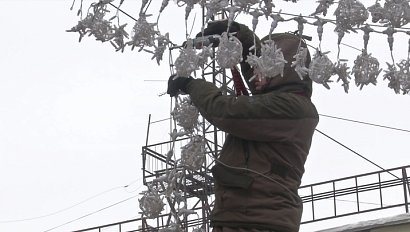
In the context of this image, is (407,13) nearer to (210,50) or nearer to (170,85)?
(210,50)

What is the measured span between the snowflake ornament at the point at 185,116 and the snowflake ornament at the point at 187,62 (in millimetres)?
254

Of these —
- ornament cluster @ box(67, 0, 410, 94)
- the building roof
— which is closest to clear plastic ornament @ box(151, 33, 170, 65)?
ornament cluster @ box(67, 0, 410, 94)

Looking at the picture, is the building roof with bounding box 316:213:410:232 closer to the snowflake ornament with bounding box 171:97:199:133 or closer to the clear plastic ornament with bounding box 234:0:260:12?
the snowflake ornament with bounding box 171:97:199:133

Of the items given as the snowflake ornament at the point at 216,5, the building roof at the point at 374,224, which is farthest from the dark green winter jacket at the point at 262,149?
the building roof at the point at 374,224

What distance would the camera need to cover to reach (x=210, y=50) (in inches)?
121

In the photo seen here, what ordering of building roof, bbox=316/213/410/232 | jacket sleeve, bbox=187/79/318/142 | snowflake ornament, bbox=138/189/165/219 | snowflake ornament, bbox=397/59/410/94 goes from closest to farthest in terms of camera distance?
1. snowflake ornament, bbox=397/59/410/94
2. snowflake ornament, bbox=138/189/165/219
3. jacket sleeve, bbox=187/79/318/142
4. building roof, bbox=316/213/410/232

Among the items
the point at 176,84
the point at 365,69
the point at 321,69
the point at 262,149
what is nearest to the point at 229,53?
the point at 321,69

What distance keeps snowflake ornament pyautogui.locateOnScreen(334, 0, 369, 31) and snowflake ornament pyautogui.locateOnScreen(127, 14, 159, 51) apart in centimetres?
57

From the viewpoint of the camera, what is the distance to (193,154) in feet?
10.5

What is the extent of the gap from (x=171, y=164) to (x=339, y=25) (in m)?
0.82

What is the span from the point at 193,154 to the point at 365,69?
0.60 m

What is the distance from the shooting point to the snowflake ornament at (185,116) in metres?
3.23

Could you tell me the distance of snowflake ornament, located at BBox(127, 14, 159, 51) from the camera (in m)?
3.12

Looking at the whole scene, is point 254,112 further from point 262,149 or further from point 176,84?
point 176,84
